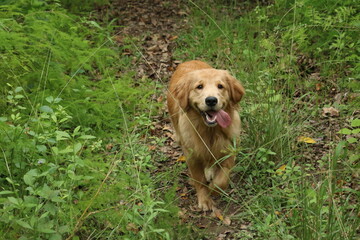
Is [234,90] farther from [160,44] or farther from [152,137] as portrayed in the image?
[160,44]

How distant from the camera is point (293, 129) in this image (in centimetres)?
439

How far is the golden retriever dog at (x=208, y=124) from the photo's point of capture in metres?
4.12

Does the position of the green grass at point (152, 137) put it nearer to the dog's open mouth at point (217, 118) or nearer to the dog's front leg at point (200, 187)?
the dog's front leg at point (200, 187)

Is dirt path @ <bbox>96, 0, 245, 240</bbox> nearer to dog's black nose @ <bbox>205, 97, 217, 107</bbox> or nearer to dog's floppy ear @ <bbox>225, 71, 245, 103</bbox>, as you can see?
dog's floppy ear @ <bbox>225, 71, 245, 103</bbox>

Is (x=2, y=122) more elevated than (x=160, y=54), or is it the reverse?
(x=2, y=122)

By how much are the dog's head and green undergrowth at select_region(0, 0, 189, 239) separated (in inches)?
Answer: 18.2

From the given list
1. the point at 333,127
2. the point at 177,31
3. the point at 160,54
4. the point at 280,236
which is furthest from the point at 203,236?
the point at 177,31

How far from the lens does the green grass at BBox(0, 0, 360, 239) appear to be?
2986 millimetres

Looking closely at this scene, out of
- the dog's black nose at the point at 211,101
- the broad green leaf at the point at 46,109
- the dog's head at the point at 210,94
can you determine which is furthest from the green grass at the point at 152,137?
the dog's black nose at the point at 211,101

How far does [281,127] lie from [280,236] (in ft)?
4.76

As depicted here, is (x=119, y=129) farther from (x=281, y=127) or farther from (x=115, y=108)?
(x=281, y=127)

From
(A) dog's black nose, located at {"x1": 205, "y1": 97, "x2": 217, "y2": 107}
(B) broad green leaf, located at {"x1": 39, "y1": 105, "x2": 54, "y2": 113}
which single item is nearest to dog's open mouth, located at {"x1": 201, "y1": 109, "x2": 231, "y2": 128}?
(A) dog's black nose, located at {"x1": 205, "y1": 97, "x2": 217, "y2": 107}

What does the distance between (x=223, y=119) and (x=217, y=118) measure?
0.21 feet

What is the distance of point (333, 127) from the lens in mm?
4766
